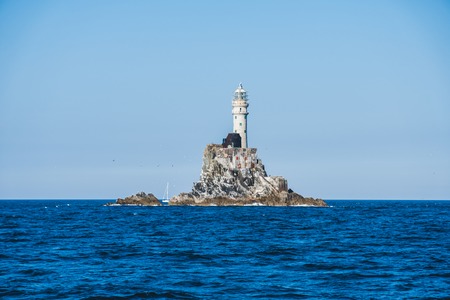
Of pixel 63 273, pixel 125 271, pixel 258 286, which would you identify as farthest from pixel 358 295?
pixel 63 273

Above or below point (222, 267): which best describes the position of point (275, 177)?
above

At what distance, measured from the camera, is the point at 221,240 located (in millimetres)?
54188

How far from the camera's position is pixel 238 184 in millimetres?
154000

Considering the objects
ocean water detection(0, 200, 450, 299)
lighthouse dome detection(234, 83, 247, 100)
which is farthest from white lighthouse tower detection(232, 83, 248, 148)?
ocean water detection(0, 200, 450, 299)

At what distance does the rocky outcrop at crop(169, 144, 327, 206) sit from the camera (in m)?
154

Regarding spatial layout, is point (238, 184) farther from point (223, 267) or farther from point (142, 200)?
point (223, 267)

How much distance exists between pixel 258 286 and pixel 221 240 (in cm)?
2310

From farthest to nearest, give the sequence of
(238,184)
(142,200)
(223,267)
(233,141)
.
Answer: (142,200) → (233,141) → (238,184) → (223,267)

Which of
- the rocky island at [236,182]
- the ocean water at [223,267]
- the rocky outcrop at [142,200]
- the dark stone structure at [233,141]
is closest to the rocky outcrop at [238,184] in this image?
the rocky island at [236,182]

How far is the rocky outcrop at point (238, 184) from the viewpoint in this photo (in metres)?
154

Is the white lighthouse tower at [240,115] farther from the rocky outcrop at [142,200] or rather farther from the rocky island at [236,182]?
the rocky outcrop at [142,200]

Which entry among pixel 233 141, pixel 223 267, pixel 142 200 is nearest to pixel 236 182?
pixel 233 141

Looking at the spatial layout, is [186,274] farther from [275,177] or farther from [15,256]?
[275,177]

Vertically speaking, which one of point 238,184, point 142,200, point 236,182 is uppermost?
point 236,182
